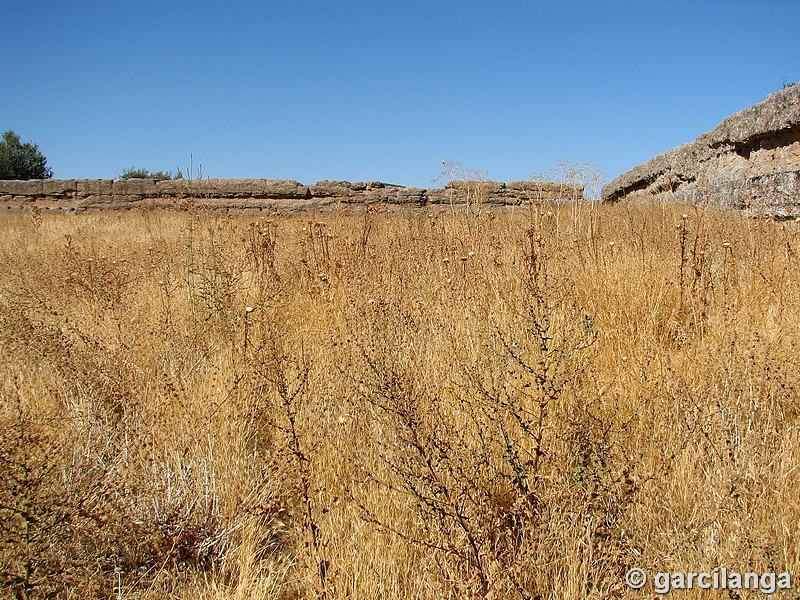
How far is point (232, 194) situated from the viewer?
12.7m

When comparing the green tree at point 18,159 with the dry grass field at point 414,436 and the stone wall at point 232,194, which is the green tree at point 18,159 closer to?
the stone wall at point 232,194

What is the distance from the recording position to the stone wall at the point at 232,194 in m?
12.6

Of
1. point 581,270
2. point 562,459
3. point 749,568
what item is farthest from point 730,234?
point 749,568

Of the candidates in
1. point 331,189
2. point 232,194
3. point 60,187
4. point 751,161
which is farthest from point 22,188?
point 751,161

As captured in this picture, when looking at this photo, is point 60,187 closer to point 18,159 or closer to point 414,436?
point 414,436

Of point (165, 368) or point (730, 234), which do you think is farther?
point (730, 234)

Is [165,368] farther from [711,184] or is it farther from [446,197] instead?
[446,197]

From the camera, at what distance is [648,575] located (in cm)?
151

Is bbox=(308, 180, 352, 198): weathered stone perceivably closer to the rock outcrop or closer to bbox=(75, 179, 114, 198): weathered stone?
bbox=(75, 179, 114, 198): weathered stone

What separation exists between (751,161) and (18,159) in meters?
42.7

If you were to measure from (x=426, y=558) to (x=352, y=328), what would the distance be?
6.26 ft

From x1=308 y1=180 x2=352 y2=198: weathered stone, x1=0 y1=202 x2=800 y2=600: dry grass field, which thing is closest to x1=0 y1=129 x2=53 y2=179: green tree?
x1=308 y1=180 x2=352 y2=198: weathered stone

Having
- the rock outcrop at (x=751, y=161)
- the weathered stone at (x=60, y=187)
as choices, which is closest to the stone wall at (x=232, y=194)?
the weathered stone at (x=60, y=187)

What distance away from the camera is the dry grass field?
5.19 feet
